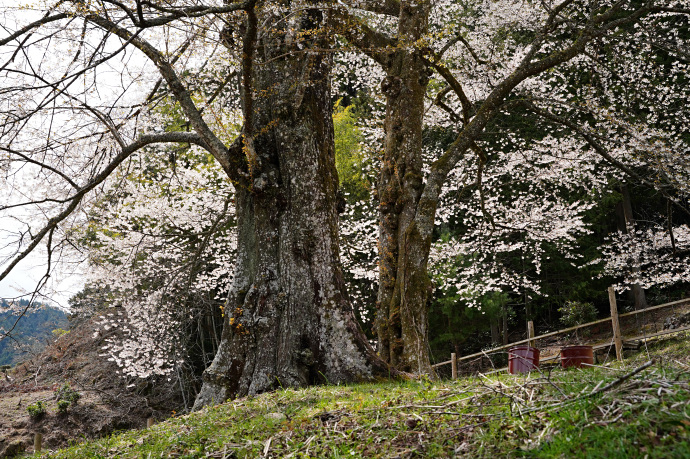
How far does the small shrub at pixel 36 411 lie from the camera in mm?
13156

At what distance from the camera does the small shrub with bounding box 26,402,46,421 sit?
13.2 m

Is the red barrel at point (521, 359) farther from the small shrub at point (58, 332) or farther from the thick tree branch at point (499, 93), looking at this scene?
the small shrub at point (58, 332)

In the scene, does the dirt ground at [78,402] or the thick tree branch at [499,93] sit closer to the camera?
the thick tree branch at [499,93]

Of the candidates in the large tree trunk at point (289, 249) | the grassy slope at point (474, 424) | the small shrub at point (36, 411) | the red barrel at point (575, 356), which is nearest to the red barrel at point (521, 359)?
the red barrel at point (575, 356)

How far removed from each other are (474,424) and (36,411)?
14.6m

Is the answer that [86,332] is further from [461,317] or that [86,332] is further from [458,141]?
[458,141]

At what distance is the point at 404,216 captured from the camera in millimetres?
6457

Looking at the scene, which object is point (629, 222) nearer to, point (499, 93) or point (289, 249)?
point (499, 93)

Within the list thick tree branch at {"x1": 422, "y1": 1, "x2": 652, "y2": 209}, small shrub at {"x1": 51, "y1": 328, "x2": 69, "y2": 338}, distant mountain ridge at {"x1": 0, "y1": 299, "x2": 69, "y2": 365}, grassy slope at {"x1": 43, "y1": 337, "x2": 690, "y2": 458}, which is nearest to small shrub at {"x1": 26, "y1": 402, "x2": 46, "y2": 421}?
distant mountain ridge at {"x1": 0, "y1": 299, "x2": 69, "y2": 365}

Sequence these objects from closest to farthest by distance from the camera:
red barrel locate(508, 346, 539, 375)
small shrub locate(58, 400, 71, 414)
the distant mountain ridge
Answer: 1. red barrel locate(508, 346, 539, 375)
2. the distant mountain ridge
3. small shrub locate(58, 400, 71, 414)

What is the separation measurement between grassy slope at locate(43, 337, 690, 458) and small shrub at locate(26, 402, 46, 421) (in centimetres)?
1204

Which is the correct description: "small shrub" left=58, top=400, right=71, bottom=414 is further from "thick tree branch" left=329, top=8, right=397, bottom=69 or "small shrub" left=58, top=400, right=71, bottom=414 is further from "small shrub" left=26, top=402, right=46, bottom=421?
"thick tree branch" left=329, top=8, right=397, bottom=69

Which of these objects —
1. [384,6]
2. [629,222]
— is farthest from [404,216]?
[629,222]

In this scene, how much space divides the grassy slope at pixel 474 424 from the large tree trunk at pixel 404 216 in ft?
7.94
